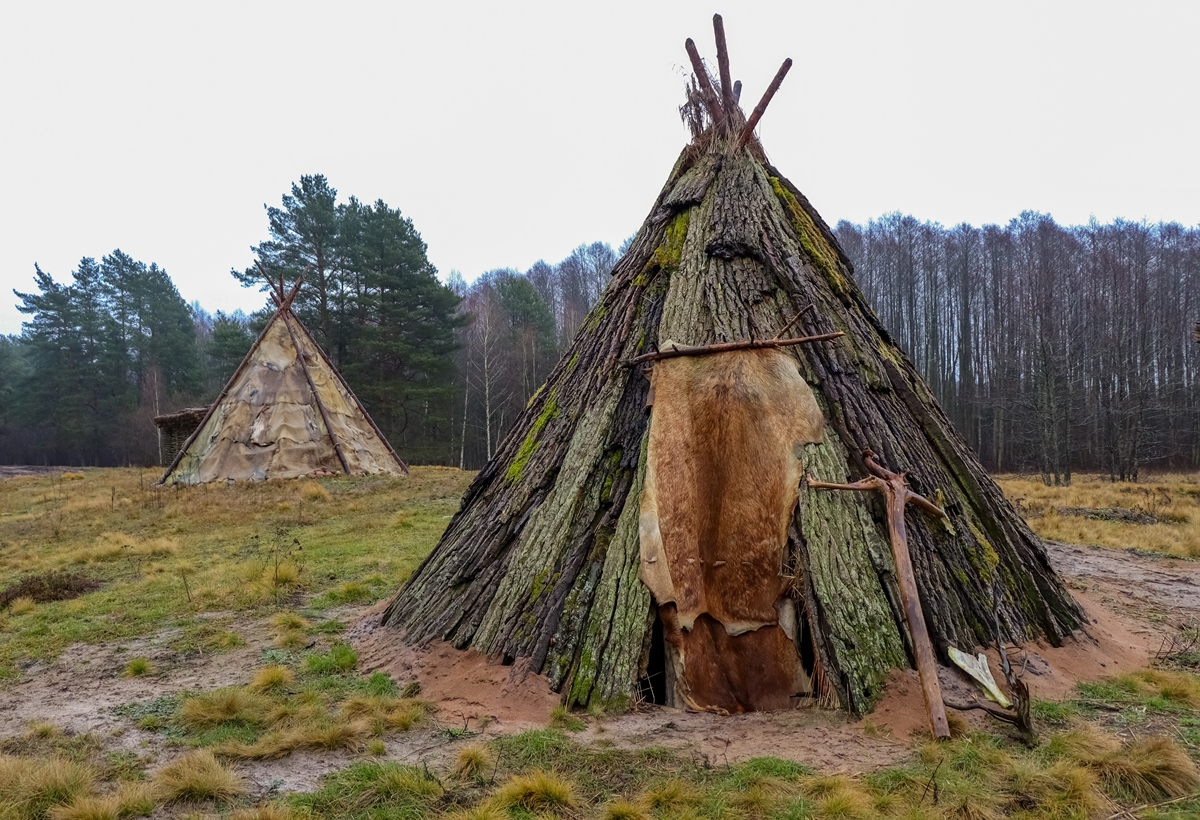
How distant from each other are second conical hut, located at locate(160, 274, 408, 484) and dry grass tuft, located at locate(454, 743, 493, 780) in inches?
530

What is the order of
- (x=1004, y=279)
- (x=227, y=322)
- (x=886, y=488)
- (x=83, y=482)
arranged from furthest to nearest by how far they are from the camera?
1. (x=1004, y=279)
2. (x=227, y=322)
3. (x=83, y=482)
4. (x=886, y=488)

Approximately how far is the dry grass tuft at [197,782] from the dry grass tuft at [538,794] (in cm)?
116

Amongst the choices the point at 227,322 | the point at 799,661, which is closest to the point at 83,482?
the point at 227,322

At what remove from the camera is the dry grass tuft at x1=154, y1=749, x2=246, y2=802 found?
285 centimetres

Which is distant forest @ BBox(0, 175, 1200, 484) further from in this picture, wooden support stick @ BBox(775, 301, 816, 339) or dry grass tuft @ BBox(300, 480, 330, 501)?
wooden support stick @ BBox(775, 301, 816, 339)

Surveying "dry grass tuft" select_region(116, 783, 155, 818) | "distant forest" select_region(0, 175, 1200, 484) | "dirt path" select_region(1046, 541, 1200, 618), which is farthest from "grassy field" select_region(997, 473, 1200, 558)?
"dry grass tuft" select_region(116, 783, 155, 818)

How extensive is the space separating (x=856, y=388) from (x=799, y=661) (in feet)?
6.04

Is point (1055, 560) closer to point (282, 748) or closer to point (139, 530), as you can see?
point (282, 748)

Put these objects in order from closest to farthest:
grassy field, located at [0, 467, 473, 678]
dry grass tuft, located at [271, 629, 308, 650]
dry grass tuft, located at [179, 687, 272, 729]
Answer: dry grass tuft, located at [179, 687, 272, 729]
dry grass tuft, located at [271, 629, 308, 650]
grassy field, located at [0, 467, 473, 678]

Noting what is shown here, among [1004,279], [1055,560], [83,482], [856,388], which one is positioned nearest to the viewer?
[856,388]

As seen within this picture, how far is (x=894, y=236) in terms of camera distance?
120ft

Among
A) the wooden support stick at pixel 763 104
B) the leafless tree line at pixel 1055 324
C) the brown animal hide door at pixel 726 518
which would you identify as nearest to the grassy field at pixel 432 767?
the brown animal hide door at pixel 726 518

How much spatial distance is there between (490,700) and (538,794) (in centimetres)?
115

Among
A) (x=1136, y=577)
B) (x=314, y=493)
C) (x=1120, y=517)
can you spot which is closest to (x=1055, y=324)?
(x=1120, y=517)
